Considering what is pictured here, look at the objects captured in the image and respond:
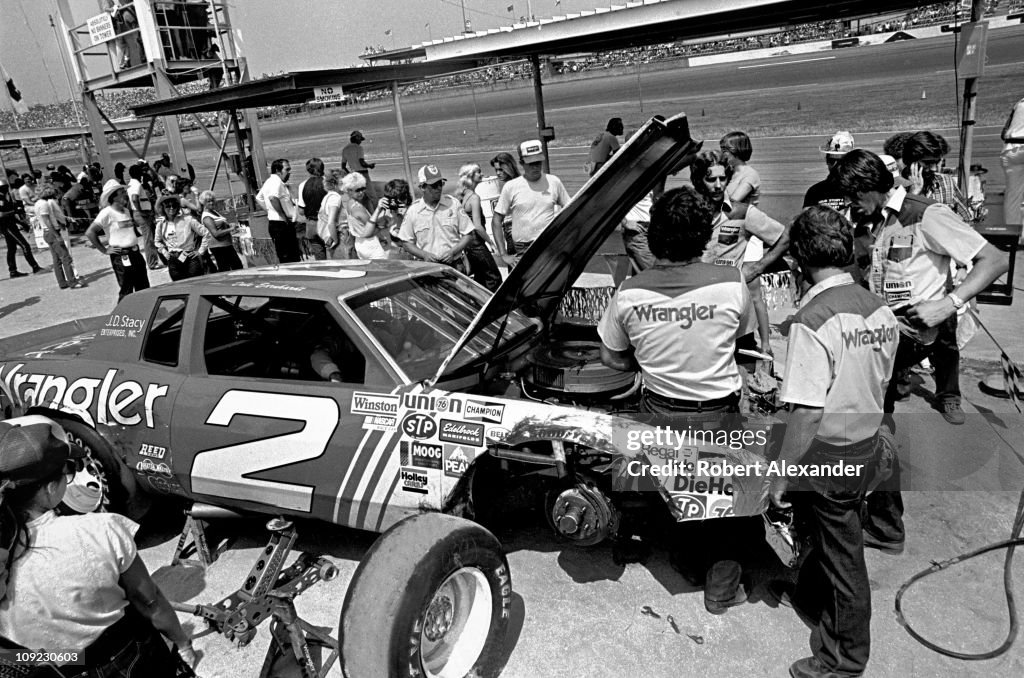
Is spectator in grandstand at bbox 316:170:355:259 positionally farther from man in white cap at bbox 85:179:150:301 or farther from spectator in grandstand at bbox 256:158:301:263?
man in white cap at bbox 85:179:150:301

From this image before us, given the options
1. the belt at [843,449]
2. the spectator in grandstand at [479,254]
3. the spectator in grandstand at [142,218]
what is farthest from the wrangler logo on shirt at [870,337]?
the spectator in grandstand at [142,218]

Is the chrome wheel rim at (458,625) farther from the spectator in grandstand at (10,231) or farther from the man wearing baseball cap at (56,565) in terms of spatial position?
the spectator in grandstand at (10,231)

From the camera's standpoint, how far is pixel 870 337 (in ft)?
8.18

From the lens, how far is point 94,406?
398 cm

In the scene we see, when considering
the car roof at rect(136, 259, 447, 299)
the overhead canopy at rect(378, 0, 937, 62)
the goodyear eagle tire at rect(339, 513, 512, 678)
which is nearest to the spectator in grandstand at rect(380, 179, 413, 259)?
the overhead canopy at rect(378, 0, 937, 62)

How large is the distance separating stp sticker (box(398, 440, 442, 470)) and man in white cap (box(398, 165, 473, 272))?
359cm

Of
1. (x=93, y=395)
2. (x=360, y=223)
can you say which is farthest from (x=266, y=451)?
(x=360, y=223)

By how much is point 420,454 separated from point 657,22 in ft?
20.9

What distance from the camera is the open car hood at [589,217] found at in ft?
9.83

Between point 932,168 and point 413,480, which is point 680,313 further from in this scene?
point 932,168

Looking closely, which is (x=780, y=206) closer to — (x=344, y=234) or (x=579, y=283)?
(x=579, y=283)

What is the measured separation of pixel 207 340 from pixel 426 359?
6.21 ft

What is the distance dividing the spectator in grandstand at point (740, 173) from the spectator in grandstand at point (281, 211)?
650 cm

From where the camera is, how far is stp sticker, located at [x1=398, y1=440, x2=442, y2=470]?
10.2ft
